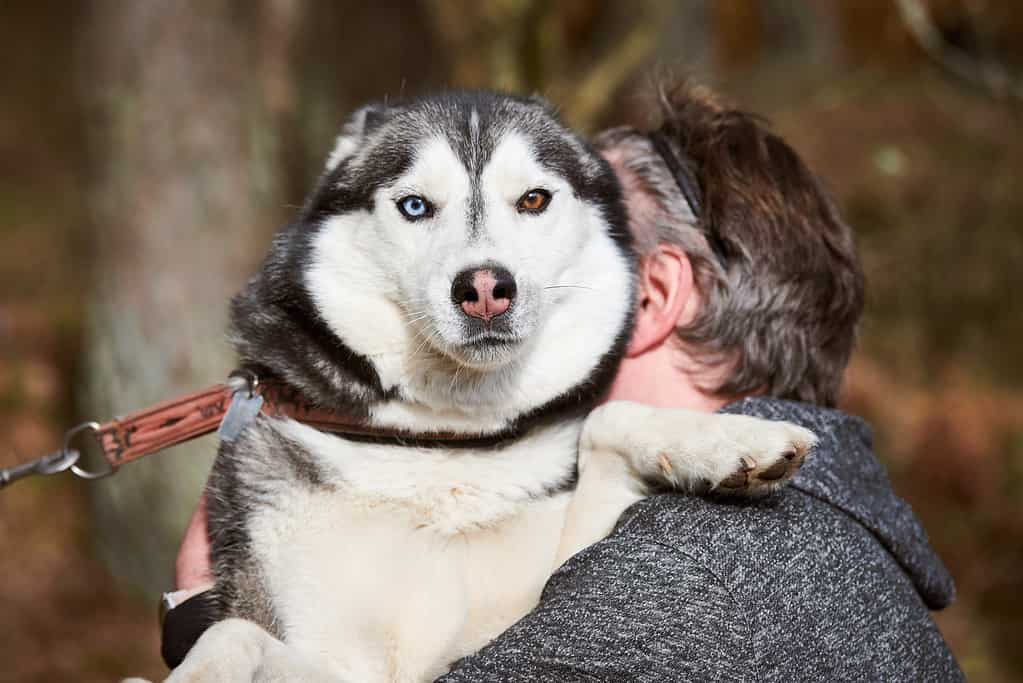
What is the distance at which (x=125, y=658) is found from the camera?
6.21 meters

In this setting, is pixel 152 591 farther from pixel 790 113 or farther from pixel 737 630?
pixel 790 113

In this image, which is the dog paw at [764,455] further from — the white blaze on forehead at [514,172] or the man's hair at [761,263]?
the white blaze on forehead at [514,172]

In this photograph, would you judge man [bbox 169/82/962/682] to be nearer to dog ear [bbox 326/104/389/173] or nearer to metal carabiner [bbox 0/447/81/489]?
metal carabiner [bbox 0/447/81/489]

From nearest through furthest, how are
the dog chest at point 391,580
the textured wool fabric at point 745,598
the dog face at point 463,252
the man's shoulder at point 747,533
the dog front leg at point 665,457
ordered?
the textured wool fabric at point 745,598, the man's shoulder at point 747,533, the dog front leg at point 665,457, the dog chest at point 391,580, the dog face at point 463,252

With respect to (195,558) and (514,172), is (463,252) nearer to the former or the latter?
(514,172)

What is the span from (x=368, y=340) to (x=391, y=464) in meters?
0.32

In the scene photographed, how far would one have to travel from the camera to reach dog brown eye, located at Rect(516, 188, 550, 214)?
98.2 inches

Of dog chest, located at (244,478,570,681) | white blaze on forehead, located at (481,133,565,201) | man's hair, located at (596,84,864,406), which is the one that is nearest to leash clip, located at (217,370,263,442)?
dog chest, located at (244,478,570,681)

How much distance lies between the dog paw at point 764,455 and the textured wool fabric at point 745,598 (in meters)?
0.04

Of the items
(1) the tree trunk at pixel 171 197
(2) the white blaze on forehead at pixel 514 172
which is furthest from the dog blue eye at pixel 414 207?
(1) the tree trunk at pixel 171 197

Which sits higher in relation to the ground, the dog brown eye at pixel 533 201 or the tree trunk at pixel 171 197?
the dog brown eye at pixel 533 201

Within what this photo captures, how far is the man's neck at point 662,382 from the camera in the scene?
2.66 meters

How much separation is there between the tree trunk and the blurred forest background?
13mm

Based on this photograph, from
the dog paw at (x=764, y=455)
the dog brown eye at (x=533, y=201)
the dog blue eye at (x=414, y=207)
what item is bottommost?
the dog paw at (x=764, y=455)
